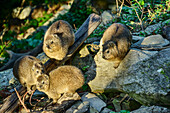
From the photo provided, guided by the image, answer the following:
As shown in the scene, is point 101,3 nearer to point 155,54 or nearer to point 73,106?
point 155,54

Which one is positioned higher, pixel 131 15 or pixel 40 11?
pixel 40 11

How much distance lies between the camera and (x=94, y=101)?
5.09 metres

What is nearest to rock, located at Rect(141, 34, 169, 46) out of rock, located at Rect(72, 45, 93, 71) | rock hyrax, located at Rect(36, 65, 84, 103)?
rock, located at Rect(72, 45, 93, 71)

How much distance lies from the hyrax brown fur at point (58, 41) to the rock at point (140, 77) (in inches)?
53.4

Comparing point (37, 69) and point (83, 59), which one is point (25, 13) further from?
point (37, 69)

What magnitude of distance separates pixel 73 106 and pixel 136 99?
167 cm

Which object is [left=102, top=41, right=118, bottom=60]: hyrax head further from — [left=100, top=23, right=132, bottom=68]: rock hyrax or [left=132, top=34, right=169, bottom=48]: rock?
[left=132, top=34, right=169, bottom=48]: rock

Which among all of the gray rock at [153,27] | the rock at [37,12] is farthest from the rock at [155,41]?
the rock at [37,12]

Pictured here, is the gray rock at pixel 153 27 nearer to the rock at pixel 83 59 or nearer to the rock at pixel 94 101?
the rock at pixel 83 59

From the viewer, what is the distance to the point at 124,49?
5.26m

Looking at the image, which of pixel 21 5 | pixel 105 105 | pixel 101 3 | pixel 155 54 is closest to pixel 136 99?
pixel 105 105

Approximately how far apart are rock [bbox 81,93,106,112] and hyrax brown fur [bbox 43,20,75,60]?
5.54 feet

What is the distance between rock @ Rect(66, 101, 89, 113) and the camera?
15.0 feet

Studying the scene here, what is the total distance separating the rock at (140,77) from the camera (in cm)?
439
